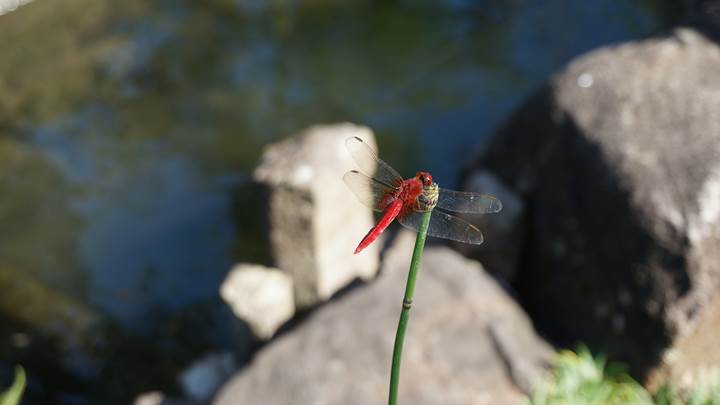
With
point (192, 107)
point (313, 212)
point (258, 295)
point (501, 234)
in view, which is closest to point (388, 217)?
point (313, 212)

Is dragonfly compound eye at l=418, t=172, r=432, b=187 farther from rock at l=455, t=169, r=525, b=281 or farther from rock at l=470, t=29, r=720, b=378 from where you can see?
rock at l=455, t=169, r=525, b=281

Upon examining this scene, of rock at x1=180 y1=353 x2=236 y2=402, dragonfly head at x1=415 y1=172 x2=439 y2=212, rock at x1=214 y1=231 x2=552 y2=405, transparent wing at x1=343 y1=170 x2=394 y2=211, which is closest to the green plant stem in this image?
dragonfly head at x1=415 y1=172 x2=439 y2=212

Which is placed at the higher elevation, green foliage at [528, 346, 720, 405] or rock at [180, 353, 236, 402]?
green foliage at [528, 346, 720, 405]

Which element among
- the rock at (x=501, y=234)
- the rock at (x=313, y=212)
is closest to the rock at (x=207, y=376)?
the rock at (x=313, y=212)

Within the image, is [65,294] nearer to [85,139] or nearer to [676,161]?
[85,139]

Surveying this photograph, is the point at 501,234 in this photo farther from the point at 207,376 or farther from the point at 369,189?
the point at 369,189
